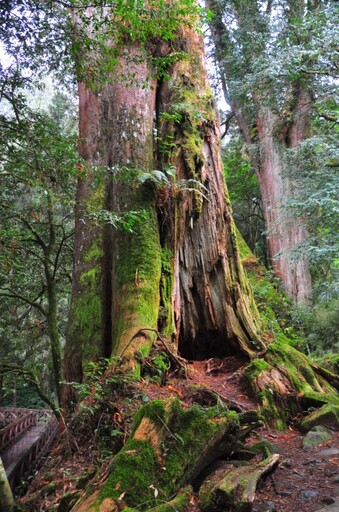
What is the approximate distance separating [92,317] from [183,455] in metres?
2.73

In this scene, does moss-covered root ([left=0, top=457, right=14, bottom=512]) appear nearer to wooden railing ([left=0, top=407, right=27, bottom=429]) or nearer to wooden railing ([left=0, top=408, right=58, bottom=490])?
wooden railing ([left=0, top=408, right=58, bottom=490])

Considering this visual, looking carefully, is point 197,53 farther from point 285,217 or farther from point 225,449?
point 225,449

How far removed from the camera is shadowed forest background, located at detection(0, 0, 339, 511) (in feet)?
11.1

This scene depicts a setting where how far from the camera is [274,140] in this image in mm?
11375

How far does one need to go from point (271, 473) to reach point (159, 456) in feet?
3.05

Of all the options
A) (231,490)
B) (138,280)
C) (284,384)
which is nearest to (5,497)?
(231,490)

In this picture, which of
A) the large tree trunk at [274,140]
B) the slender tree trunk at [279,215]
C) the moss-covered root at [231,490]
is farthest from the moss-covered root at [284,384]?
the large tree trunk at [274,140]

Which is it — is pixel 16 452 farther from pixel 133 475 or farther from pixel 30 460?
pixel 133 475

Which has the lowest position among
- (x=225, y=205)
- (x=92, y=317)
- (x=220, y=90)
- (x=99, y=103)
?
(x=92, y=317)

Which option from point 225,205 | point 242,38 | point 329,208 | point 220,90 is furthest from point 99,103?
point 220,90

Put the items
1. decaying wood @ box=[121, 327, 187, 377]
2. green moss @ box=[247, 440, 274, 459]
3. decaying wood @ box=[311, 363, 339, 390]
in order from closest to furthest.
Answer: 1. green moss @ box=[247, 440, 274, 459]
2. decaying wood @ box=[121, 327, 187, 377]
3. decaying wood @ box=[311, 363, 339, 390]

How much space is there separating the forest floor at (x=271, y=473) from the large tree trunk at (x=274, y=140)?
5837 millimetres

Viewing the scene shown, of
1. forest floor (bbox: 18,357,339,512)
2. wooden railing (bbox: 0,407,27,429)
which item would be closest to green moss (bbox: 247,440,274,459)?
forest floor (bbox: 18,357,339,512)

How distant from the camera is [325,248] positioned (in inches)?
273
